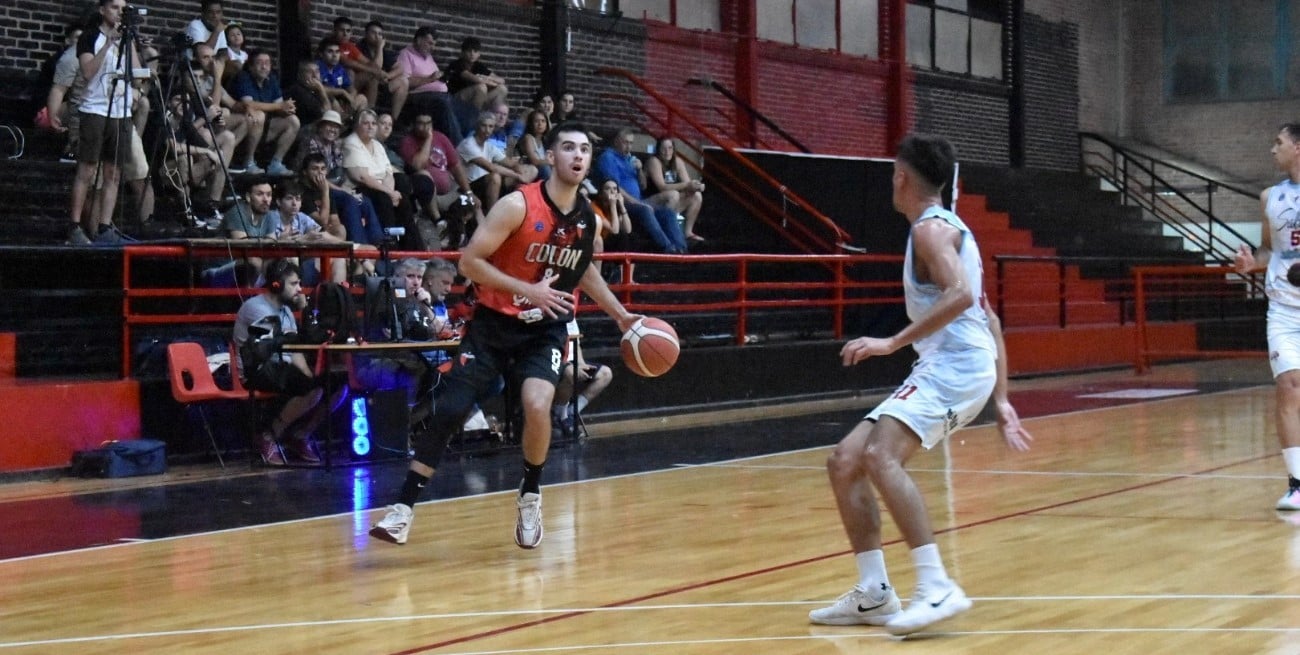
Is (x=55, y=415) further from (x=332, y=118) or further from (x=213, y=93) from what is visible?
(x=332, y=118)

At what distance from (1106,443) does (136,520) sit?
699 centimetres

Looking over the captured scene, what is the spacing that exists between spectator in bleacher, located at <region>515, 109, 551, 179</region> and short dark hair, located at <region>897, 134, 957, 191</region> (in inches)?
423

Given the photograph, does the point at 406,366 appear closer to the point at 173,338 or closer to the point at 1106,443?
the point at 173,338

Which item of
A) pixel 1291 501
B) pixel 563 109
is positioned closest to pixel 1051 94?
pixel 563 109

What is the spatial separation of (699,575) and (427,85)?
10.6 metres

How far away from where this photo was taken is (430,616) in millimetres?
6172

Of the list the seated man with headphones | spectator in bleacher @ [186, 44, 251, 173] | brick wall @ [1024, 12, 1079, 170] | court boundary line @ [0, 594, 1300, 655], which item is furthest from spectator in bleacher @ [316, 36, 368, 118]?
brick wall @ [1024, 12, 1079, 170]

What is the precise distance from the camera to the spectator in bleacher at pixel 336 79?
15516mm

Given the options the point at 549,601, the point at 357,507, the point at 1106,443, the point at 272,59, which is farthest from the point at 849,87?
the point at 549,601

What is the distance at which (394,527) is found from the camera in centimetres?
761

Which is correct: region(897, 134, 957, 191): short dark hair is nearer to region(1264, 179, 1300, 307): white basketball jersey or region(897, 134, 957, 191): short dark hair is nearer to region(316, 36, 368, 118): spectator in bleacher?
region(1264, 179, 1300, 307): white basketball jersey

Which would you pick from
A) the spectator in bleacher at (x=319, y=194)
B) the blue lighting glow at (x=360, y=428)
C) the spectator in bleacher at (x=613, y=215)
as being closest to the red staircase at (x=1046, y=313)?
the spectator in bleacher at (x=613, y=215)

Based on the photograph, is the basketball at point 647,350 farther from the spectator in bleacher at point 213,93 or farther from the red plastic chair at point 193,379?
the spectator in bleacher at point 213,93

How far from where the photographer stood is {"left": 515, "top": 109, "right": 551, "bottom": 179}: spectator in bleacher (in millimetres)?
16547
